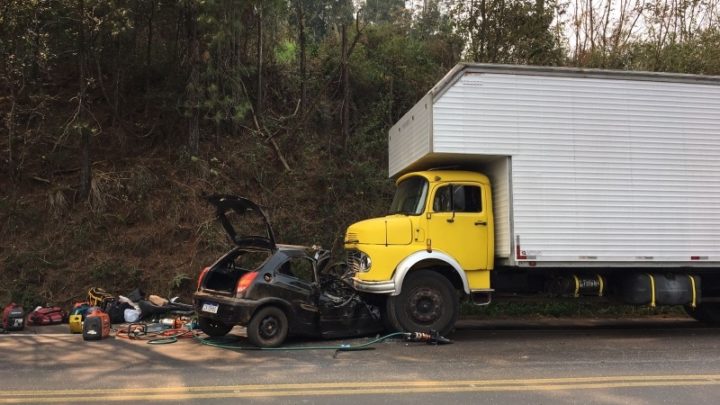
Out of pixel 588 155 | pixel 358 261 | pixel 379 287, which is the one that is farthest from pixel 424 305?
pixel 588 155

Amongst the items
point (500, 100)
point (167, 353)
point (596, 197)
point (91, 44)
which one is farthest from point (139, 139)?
point (596, 197)

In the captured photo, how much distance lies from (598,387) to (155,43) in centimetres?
1501

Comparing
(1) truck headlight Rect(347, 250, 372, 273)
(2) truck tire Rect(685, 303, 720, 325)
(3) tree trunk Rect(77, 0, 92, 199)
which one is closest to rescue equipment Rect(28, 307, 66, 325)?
(3) tree trunk Rect(77, 0, 92, 199)

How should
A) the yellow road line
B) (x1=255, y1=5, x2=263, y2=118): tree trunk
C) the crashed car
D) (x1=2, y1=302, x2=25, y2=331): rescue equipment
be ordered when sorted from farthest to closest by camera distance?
(x1=255, y1=5, x2=263, y2=118): tree trunk, (x1=2, y1=302, x2=25, y2=331): rescue equipment, the crashed car, the yellow road line

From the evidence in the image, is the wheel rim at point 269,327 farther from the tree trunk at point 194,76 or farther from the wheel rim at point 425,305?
the tree trunk at point 194,76

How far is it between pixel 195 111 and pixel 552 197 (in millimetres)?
9839

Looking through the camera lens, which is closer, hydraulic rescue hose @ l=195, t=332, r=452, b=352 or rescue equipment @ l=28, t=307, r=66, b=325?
hydraulic rescue hose @ l=195, t=332, r=452, b=352

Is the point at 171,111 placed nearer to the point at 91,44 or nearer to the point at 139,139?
the point at 139,139

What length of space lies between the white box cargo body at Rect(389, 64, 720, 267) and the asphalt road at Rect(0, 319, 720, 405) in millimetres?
1551

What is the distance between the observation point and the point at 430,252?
8.92 m

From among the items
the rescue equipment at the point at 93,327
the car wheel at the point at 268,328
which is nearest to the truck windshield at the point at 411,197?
the car wheel at the point at 268,328

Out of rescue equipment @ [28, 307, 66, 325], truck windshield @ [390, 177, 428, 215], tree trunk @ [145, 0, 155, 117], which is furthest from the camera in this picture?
tree trunk @ [145, 0, 155, 117]

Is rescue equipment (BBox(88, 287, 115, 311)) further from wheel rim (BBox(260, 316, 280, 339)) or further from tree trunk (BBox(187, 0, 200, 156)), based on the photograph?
tree trunk (BBox(187, 0, 200, 156))

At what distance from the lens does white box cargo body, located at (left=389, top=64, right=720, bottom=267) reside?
29.5 ft
